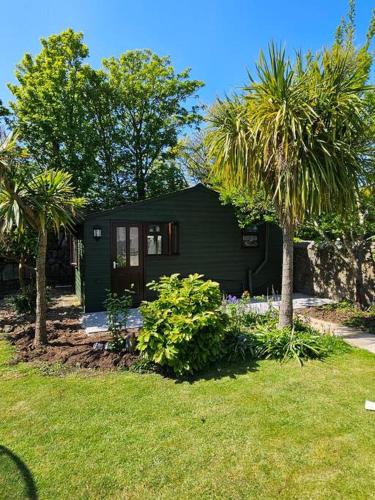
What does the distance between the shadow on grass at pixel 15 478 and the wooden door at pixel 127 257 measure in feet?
17.4

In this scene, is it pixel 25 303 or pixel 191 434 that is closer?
pixel 191 434

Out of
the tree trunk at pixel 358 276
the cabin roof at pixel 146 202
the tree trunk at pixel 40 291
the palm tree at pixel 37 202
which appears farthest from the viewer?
the cabin roof at pixel 146 202

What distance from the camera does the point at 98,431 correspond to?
2.81 meters

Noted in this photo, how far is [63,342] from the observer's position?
5012 mm

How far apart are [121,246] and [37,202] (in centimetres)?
341

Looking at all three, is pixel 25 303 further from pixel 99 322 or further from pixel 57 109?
pixel 57 109

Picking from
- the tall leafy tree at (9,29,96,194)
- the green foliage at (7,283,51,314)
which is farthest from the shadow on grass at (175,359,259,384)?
the tall leafy tree at (9,29,96,194)

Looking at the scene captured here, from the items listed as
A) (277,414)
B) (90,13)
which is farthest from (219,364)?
(90,13)

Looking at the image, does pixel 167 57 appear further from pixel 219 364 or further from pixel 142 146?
pixel 219 364

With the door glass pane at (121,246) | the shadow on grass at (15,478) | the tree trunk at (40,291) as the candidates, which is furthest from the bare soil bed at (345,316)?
the shadow on grass at (15,478)

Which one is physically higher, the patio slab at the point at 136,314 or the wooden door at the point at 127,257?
the wooden door at the point at 127,257

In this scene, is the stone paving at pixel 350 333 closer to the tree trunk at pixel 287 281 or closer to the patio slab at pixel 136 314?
the tree trunk at pixel 287 281

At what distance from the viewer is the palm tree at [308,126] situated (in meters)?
4.43

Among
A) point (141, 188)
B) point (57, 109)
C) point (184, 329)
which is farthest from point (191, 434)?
point (141, 188)
